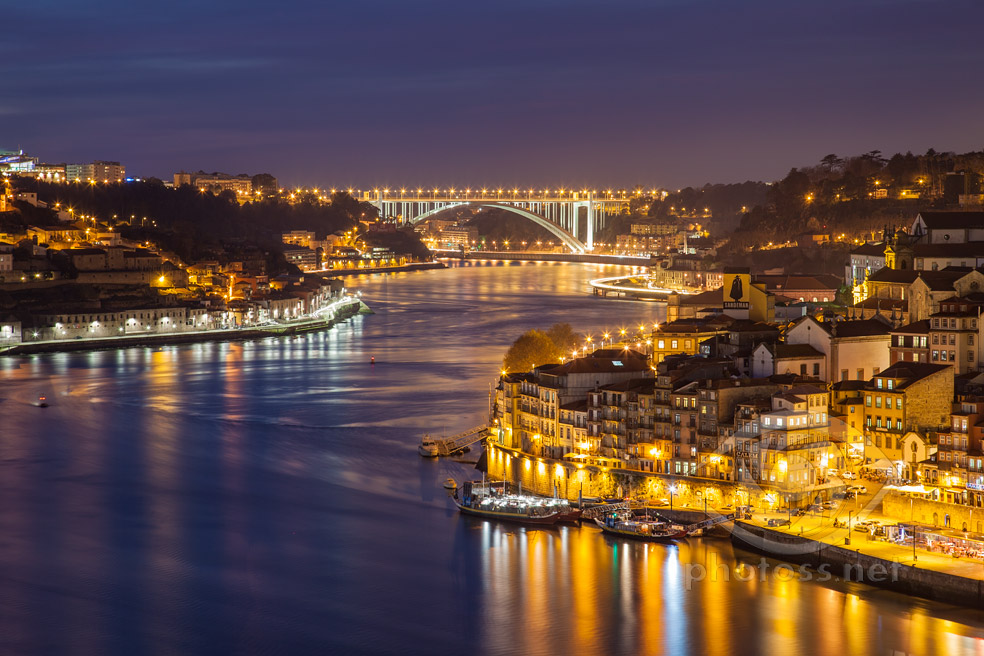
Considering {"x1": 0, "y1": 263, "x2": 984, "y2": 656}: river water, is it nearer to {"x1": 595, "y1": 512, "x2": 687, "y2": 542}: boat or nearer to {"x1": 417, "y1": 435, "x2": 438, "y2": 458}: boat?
{"x1": 595, "y1": 512, "x2": 687, "y2": 542}: boat

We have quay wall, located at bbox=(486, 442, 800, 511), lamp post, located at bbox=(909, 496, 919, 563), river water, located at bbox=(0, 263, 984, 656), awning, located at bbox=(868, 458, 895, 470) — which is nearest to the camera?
river water, located at bbox=(0, 263, 984, 656)

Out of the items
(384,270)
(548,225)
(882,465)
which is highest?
(548,225)

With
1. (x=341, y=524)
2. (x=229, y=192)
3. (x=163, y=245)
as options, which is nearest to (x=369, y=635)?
(x=341, y=524)

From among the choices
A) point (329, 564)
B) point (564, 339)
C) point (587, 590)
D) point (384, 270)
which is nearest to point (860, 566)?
point (587, 590)

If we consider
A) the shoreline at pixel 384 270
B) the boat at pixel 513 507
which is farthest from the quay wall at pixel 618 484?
the shoreline at pixel 384 270

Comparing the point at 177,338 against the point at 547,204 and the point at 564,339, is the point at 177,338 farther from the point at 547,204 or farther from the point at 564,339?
the point at 547,204

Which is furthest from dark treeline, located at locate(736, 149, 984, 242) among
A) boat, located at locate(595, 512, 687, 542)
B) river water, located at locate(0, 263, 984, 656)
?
boat, located at locate(595, 512, 687, 542)
